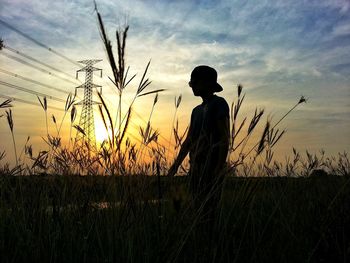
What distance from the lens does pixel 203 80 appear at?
12.5ft

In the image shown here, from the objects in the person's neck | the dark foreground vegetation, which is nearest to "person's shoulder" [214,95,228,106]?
the person's neck

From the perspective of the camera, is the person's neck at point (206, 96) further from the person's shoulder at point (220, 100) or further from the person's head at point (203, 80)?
the person's shoulder at point (220, 100)

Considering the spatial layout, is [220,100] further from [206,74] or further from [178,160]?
[178,160]

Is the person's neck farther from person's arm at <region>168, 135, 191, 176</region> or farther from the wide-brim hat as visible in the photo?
person's arm at <region>168, 135, 191, 176</region>

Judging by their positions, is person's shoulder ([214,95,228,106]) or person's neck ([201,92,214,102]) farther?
person's neck ([201,92,214,102])

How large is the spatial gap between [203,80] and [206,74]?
64 millimetres

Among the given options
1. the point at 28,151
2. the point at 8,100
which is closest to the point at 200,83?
the point at 28,151

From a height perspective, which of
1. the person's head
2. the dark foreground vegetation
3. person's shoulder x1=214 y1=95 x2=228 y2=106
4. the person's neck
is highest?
the person's head

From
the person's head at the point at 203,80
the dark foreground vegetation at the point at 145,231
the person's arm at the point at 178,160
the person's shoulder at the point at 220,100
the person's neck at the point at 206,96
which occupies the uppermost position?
the person's head at the point at 203,80

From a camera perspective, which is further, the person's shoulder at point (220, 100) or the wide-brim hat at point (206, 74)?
the wide-brim hat at point (206, 74)

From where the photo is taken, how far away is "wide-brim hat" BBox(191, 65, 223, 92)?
3773mm

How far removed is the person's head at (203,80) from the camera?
378cm

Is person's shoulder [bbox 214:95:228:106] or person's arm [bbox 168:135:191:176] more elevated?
person's shoulder [bbox 214:95:228:106]

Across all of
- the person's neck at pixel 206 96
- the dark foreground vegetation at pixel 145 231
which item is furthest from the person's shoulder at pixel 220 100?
the dark foreground vegetation at pixel 145 231
